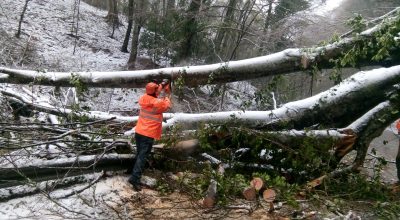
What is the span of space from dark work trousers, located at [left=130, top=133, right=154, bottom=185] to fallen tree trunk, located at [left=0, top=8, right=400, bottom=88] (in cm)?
131

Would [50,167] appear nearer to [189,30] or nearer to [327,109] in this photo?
[327,109]

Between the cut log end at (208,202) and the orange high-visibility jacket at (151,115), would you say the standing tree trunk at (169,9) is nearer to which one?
the orange high-visibility jacket at (151,115)

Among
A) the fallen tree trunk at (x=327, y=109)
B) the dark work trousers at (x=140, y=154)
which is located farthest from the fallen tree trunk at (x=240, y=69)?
the dark work trousers at (x=140, y=154)

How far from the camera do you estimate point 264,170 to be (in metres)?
6.34

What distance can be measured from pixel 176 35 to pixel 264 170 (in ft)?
35.4

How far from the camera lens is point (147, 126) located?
18.4 ft

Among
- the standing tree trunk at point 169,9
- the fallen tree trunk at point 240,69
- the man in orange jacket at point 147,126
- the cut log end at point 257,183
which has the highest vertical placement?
the standing tree trunk at point 169,9

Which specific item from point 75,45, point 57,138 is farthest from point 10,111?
point 75,45

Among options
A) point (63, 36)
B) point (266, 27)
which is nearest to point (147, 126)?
point (266, 27)

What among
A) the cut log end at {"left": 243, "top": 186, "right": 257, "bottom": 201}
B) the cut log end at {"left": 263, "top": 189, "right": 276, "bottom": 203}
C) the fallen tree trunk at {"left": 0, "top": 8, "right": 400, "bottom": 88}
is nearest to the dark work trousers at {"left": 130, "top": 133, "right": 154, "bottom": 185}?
the fallen tree trunk at {"left": 0, "top": 8, "right": 400, "bottom": 88}

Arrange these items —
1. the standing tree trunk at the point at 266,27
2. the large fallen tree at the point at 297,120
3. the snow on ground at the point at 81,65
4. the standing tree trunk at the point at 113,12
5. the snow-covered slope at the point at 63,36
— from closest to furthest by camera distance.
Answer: the snow on ground at the point at 81,65 → the large fallen tree at the point at 297,120 → the standing tree trunk at the point at 266,27 → the snow-covered slope at the point at 63,36 → the standing tree trunk at the point at 113,12

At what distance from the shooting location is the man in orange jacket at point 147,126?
5520 millimetres

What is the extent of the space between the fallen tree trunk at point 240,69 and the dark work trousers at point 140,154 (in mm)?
1310

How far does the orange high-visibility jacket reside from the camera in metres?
5.58
